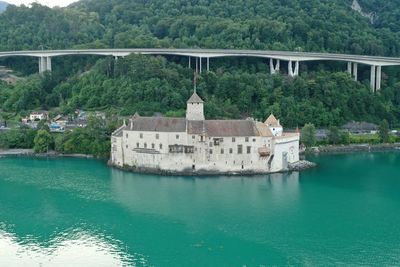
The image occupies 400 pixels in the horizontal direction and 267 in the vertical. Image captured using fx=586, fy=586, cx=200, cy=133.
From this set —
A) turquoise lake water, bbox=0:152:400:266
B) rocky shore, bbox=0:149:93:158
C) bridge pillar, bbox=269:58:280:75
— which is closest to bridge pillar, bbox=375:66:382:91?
bridge pillar, bbox=269:58:280:75

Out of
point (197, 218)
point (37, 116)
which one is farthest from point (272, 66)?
point (197, 218)

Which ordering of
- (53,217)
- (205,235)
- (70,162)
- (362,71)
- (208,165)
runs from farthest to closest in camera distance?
(362,71) → (70,162) → (208,165) → (53,217) → (205,235)

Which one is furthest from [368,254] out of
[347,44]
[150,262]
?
[347,44]

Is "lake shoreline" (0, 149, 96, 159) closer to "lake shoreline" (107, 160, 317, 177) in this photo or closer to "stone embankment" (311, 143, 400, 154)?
"lake shoreline" (107, 160, 317, 177)

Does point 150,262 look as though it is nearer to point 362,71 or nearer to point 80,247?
point 80,247

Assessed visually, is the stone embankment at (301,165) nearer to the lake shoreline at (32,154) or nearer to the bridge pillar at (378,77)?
the lake shoreline at (32,154)

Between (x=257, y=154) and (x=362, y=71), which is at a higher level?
(x=362, y=71)

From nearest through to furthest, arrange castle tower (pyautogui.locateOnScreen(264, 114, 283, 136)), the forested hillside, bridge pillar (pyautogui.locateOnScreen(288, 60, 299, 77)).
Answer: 1. castle tower (pyautogui.locateOnScreen(264, 114, 283, 136))
2. the forested hillside
3. bridge pillar (pyautogui.locateOnScreen(288, 60, 299, 77))

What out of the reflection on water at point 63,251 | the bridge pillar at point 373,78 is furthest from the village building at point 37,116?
the bridge pillar at point 373,78
